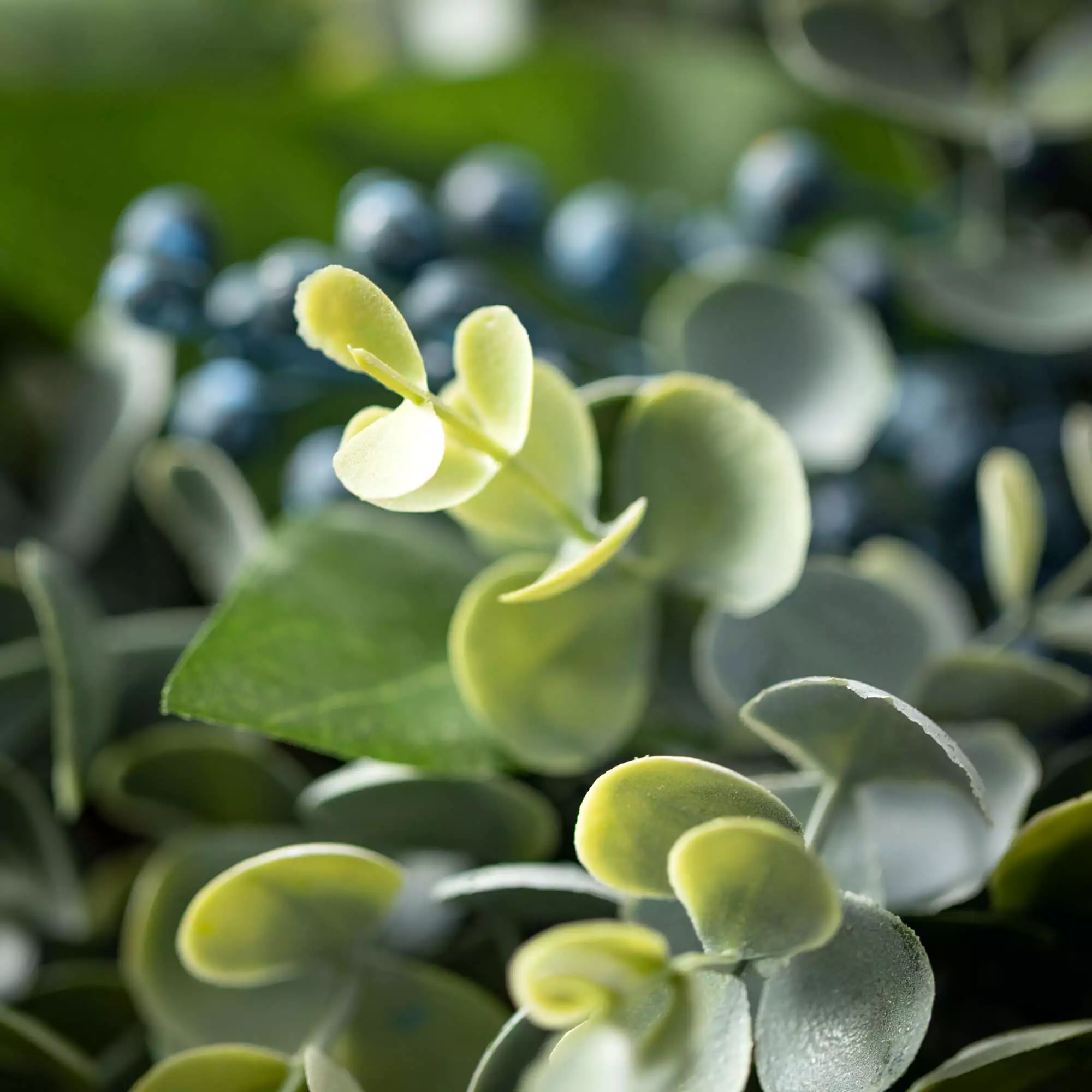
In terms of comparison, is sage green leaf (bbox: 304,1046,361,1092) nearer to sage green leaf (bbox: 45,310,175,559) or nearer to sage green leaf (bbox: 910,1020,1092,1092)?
sage green leaf (bbox: 910,1020,1092,1092)

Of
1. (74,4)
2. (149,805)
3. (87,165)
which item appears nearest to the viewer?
(149,805)

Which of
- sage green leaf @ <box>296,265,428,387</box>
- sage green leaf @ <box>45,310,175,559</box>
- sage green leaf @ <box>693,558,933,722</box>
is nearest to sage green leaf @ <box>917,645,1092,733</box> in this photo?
sage green leaf @ <box>693,558,933,722</box>

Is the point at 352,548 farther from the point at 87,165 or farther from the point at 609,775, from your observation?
the point at 87,165

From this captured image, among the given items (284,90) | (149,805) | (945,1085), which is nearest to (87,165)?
(284,90)

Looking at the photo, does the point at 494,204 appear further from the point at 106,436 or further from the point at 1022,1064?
the point at 1022,1064

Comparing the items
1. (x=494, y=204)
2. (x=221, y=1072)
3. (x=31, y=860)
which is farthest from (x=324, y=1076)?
(x=494, y=204)
